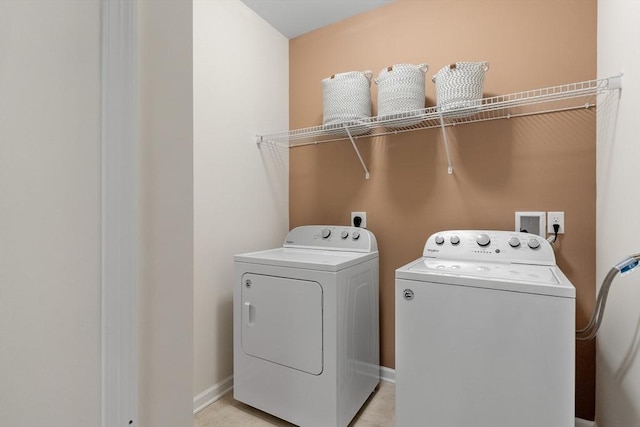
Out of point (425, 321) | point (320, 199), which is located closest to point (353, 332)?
point (425, 321)

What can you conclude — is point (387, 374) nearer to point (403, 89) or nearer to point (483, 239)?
point (483, 239)

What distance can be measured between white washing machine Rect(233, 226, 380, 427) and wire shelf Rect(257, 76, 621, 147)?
2.75 feet

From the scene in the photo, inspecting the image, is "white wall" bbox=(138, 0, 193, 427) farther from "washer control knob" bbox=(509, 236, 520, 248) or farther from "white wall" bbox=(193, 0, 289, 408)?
"washer control knob" bbox=(509, 236, 520, 248)

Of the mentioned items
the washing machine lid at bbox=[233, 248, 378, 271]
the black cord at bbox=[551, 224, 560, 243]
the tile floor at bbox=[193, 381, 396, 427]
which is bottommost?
the tile floor at bbox=[193, 381, 396, 427]

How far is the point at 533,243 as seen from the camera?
1525 mm

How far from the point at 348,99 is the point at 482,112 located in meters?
0.79

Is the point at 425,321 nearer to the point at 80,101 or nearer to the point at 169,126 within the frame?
the point at 169,126

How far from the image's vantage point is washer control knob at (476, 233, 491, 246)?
1623 mm

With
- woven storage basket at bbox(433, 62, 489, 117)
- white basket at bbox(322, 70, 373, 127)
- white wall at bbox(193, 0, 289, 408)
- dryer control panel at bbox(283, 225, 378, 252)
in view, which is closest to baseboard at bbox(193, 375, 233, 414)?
white wall at bbox(193, 0, 289, 408)

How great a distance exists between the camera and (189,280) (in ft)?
2.38

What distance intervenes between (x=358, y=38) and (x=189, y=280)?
85.5 inches

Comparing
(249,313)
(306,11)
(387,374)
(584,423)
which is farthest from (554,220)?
(306,11)

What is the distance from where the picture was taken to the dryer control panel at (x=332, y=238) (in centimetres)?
204

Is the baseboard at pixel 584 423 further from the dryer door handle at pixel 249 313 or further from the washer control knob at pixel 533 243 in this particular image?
the dryer door handle at pixel 249 313
